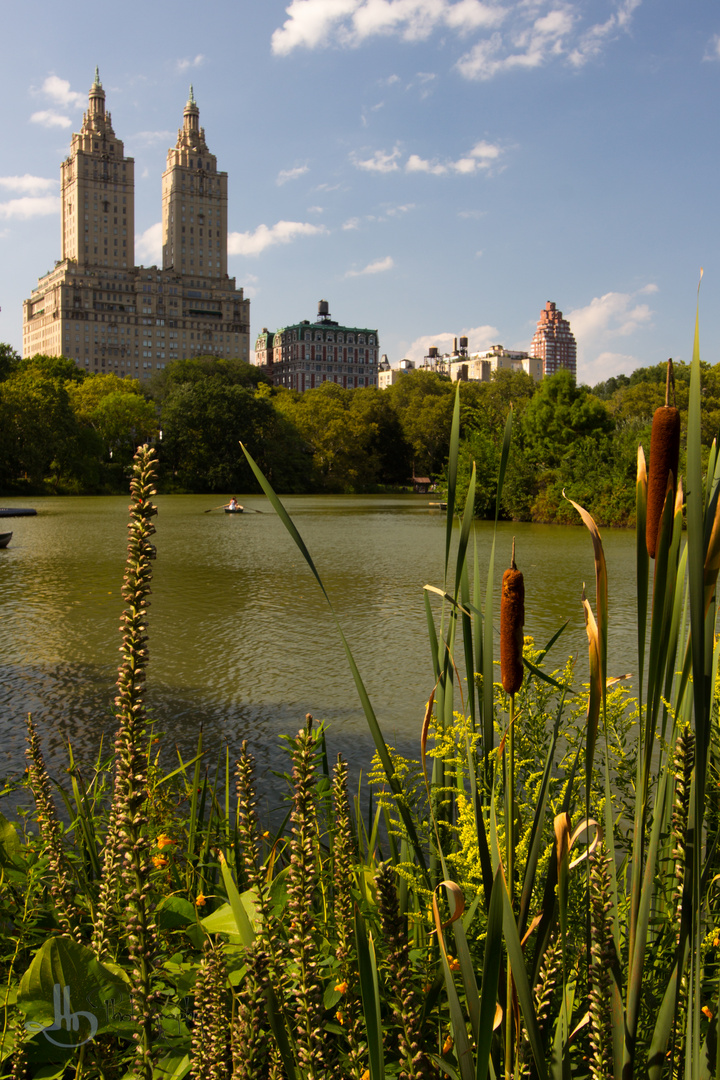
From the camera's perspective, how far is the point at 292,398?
79688 mm

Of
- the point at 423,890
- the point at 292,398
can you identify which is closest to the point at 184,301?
the point at 292,398

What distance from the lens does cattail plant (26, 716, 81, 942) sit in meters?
1.85

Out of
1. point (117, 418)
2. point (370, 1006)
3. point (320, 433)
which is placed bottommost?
point (370, 1006)

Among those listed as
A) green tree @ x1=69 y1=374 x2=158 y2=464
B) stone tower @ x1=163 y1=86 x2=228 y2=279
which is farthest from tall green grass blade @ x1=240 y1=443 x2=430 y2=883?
stone tower @ x1=163 y1=86 x2=228 y2=279

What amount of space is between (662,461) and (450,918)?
27.9 inches

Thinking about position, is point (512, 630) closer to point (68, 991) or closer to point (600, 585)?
point (600, 585)

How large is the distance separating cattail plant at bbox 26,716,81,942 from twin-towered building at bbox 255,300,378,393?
467 feet

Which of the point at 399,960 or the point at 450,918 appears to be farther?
the point at 450,918

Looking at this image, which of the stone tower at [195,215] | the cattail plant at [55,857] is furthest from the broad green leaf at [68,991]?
the stone tower at [195,215]

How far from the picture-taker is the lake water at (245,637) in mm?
6188

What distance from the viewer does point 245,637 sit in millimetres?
9617

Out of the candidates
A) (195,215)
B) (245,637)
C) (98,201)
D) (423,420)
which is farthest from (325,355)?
(245,637)

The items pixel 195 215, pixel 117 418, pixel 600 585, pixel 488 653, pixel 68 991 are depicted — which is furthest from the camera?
pixel 195 215

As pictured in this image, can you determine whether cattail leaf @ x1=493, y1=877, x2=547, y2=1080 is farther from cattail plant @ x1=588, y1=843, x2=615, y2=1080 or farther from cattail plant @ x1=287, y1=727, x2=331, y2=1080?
cattail plant @ x1=287, y1=727, x2=331, y2=1080
